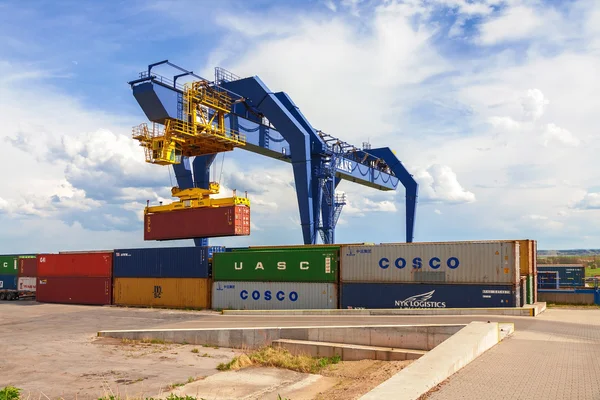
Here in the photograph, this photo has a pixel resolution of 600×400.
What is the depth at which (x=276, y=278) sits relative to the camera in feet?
109

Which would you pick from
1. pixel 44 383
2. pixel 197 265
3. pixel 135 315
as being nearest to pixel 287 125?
pixel 197 265

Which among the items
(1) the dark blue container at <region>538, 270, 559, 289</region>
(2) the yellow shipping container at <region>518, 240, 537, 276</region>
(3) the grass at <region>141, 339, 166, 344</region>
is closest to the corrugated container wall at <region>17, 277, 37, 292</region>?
(3) the grass at <region>141, 339, 166, 344</region>

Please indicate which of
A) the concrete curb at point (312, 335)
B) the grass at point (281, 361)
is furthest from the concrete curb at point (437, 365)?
the grass at point (281, 361)

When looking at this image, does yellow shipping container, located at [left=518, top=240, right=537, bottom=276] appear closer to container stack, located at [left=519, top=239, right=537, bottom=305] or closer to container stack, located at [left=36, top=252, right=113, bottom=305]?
container stack, located at [left=519, top=239, right=537, bottom=305]

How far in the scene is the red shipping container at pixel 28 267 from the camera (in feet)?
165

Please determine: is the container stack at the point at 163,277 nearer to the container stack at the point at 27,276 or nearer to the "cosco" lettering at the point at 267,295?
the "cosco" lettering at the point at 267,295

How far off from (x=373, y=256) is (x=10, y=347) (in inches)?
784

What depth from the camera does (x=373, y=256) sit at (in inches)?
1179

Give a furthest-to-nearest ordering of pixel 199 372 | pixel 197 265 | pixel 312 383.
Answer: pixel 197 265 → pixel 199 372 → pixel 312 383

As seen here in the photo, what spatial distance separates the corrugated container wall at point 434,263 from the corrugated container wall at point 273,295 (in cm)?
186

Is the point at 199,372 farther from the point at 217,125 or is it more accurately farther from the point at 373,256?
the point at 217,125

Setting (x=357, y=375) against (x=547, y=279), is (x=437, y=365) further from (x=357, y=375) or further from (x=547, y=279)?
(x=547, y=279)

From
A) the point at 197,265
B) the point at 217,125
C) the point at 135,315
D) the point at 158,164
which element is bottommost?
the point at 135,315

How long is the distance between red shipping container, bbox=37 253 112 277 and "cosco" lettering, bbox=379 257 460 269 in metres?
24.9
